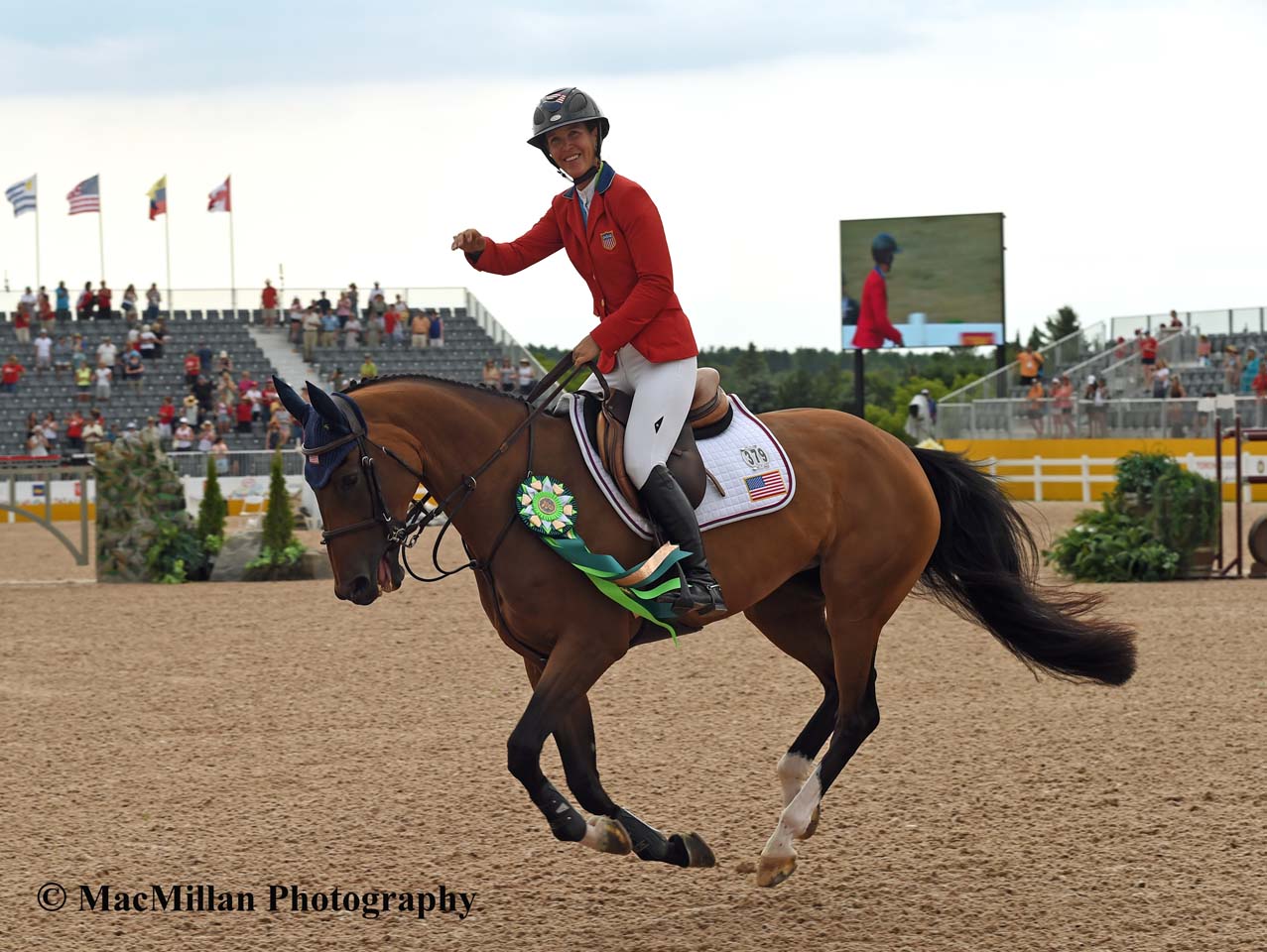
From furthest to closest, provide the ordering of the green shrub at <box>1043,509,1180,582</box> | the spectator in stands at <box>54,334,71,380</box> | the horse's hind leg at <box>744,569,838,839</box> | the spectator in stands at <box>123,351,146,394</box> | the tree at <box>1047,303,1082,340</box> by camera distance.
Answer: the tree at <box>1047,303,1082,340</box>
the spectator in stands at <box>54,334,71,380</box>
the spectator in stands at <box>123,351,146,394</box>
the green shrub at <box>1043,509,1180,582</box>
the horse's hind leg at <box>744,569,838,839</box>

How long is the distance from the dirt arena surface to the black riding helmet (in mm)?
2706

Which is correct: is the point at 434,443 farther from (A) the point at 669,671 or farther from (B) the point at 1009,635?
(A) the point at 669,671

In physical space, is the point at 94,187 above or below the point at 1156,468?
above

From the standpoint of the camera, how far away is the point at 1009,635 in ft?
22.0

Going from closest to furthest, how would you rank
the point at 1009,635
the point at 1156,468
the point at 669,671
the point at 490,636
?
the point at 1009,635 → the point at 669,671 → the point at 490,636 → the point at 1156,468

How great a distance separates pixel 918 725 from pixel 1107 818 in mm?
2130

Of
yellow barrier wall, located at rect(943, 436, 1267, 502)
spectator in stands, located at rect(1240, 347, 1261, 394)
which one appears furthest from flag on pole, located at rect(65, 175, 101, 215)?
spectator in stands, located at rect(1240, 347, 1261, 394)

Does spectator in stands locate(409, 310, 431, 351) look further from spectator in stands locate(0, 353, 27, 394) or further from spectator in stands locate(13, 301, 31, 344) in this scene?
spectator in stands locate(13, 301, 31, 344)

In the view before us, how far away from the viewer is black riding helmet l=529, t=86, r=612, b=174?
17.6 ft

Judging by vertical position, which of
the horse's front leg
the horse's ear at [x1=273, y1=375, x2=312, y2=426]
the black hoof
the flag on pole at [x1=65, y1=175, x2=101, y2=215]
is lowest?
the black hoof

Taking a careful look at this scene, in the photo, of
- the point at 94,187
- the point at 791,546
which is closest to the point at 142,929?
the point at 791,546

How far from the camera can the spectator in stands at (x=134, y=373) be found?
3491cm

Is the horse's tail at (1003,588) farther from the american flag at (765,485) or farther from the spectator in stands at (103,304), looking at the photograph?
the spectator in stands at (103,304)

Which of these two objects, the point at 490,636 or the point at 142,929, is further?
the point at 490,636
